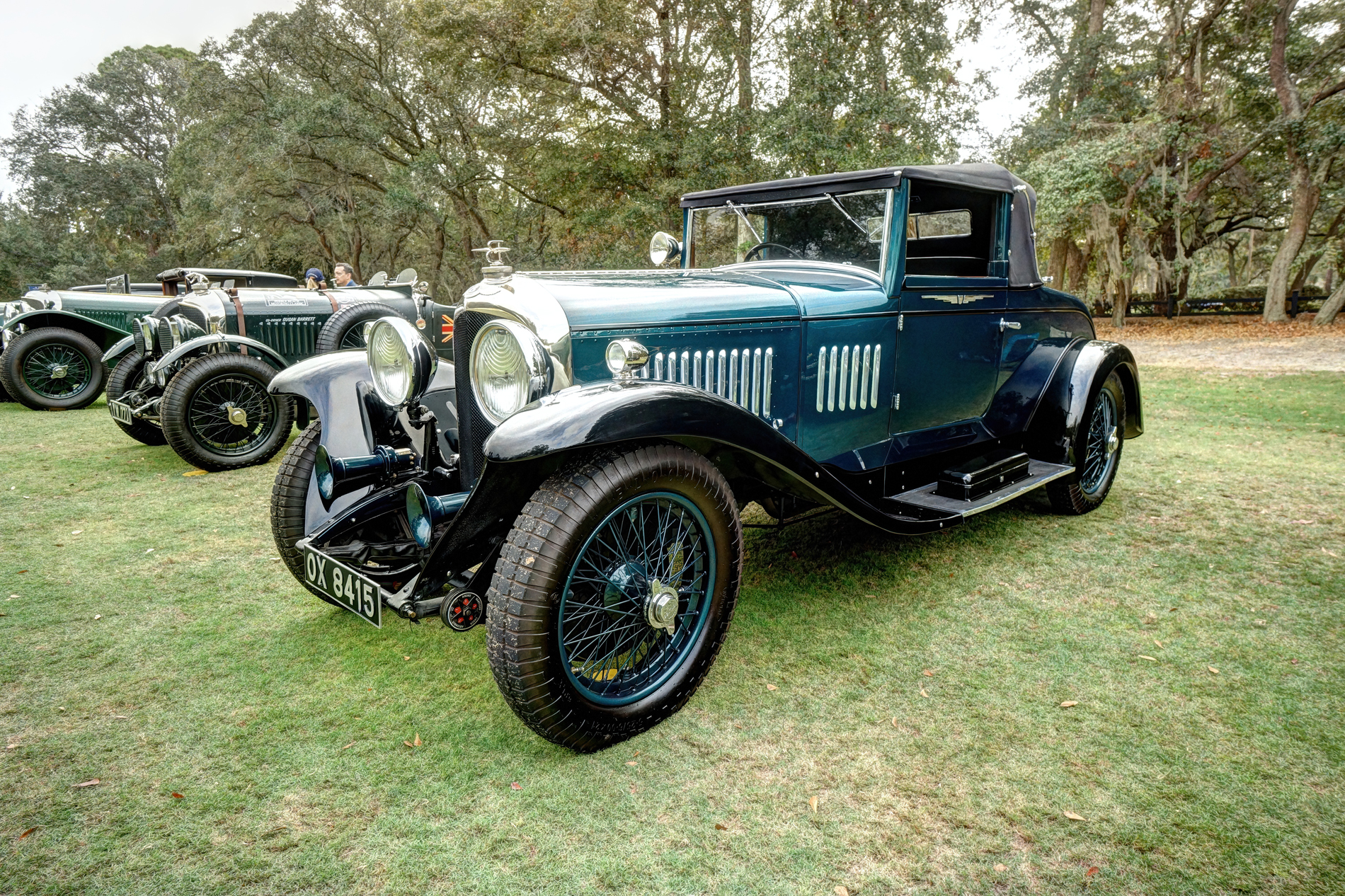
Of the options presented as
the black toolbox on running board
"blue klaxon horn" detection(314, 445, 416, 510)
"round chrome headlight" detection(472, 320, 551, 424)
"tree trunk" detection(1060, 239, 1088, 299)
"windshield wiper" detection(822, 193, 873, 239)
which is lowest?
the black toolbox on running board

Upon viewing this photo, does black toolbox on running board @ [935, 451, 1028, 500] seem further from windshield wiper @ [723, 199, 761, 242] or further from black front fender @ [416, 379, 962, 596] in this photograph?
windshield wiper @ [723, 199, 761, 242]

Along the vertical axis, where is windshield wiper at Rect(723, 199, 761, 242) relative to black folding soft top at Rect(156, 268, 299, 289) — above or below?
below

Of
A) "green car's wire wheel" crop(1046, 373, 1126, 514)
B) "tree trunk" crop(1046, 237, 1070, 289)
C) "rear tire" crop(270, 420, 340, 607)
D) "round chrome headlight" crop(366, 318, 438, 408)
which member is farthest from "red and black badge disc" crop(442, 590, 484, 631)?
"tree trunk" crop(1046, 237, 1070, 289)

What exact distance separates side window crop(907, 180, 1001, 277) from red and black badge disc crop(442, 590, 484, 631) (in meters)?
3.00

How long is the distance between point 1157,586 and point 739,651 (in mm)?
2208

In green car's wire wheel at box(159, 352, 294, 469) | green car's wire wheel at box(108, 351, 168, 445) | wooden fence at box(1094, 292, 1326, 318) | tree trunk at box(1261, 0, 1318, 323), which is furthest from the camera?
wooden fence at box(1094, 292, 1326, 318)

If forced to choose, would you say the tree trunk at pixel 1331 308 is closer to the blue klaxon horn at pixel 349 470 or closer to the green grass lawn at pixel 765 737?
the green grass lawn at pixel 765 737

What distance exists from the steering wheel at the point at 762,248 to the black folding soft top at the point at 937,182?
0.78 feet

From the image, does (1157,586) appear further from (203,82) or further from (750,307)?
(203,82)

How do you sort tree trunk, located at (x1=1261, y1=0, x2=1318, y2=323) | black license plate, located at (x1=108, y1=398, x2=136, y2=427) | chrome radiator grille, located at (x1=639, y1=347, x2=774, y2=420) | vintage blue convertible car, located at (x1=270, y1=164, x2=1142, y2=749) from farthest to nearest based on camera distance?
tree trunk, located at (x1=1261, y1=0, x2=1318, y2=323) → black license plate, located at (x1=108, y1=398, x2=136, y2=427) → chrome radiator grille, located at (x1=639, y1=347, x2=774, y2=420) → vintage blue convertible car, located at (x1=270, y1=164, x2=1142, y2=749)

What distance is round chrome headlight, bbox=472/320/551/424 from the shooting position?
8.23 feet

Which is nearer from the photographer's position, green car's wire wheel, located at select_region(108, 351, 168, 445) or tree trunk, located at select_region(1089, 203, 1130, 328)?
green car's wire wheel, located at select_region(108, 351, 168, 445)

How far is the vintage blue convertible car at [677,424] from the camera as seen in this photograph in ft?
7.71

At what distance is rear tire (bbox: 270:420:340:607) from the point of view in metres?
3.22
